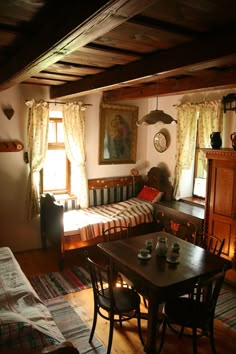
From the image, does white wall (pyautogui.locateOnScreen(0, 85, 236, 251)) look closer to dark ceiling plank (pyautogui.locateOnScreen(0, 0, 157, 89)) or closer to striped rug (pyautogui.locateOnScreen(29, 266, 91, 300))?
striped rug (pyautogui.locateOnScreen(29, 266, 91, 300))

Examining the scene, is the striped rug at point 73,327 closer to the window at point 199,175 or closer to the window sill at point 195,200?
the window sill at point 195,200

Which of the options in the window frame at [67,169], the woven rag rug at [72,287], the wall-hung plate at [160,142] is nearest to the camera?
the woven rag rug at [72,287]

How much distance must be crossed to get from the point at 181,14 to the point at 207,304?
2.18 meters

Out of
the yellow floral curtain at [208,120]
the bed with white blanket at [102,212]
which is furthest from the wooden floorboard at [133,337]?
the yellow floral curtain at [208,120]

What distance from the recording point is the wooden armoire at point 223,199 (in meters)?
3.56

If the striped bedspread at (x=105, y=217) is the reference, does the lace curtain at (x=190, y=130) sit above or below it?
above

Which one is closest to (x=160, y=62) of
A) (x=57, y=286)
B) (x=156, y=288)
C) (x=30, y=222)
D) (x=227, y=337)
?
(x=156, y=288)

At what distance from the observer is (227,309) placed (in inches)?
128

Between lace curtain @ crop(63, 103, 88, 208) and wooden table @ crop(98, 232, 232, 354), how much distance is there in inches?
78.8

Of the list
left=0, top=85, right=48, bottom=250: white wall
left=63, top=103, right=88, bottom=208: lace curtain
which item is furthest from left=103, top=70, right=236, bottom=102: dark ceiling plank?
left=0, top=85, right=48, bottom=250: white wall

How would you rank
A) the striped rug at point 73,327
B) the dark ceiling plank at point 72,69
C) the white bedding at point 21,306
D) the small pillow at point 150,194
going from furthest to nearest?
the small pillow at point 150,194 → the dark ceiling plank at point 72,69 → the striped rug at point 73,327 → the white bedding at point 21,306

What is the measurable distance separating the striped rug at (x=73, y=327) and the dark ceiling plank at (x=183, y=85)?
106 inches

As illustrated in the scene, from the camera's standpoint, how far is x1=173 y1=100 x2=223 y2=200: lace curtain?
13.8 ft

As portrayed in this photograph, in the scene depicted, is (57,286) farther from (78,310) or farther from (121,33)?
(121,33)
